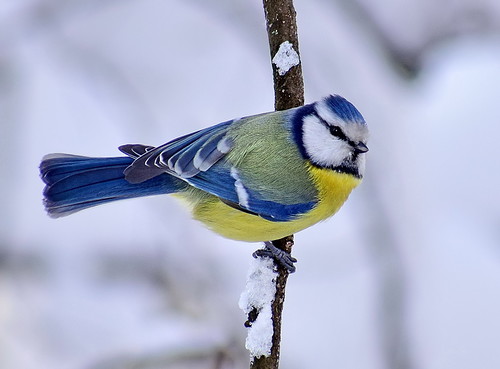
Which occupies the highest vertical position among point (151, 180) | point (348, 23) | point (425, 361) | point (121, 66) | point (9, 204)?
point (348, 23)

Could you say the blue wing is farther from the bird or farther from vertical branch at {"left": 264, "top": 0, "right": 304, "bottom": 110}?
vertical branch at {"left": 264, "top": 0, "right": 304, "bottom": 110}

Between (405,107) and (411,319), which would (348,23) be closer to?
(405,107)

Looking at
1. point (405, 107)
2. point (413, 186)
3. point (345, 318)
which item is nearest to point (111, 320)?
point (345, 318)

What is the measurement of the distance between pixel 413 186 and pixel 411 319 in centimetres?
59

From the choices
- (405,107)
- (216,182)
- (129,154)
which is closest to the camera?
(216,182)

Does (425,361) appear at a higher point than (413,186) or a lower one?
lower

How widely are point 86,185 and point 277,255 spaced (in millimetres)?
574

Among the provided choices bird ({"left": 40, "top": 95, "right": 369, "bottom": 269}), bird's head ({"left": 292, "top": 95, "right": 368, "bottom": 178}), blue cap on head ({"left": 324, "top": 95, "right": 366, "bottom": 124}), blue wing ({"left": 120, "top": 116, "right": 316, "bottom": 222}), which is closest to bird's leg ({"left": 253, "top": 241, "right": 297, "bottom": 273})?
bird ({"left": 40, "top": 95, "right": 369, "bottom": 269})

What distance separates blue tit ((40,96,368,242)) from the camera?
1.96 metres

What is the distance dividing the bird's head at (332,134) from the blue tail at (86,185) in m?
0.42

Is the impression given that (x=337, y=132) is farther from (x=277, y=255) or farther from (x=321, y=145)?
(x=277, y=255)

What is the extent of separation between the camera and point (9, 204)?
2.98m

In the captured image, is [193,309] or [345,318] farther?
[345,318]

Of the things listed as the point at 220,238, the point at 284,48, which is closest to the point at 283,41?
the point at 284,48
